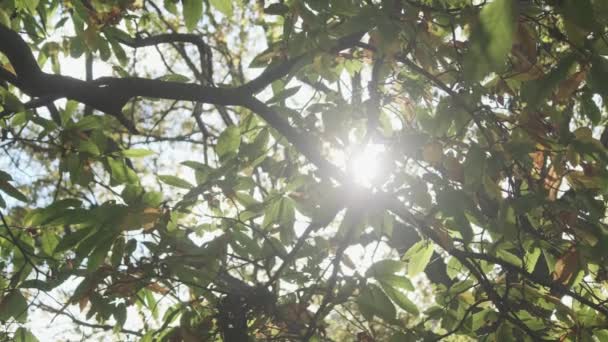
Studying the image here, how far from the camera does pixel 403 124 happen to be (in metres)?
2.11

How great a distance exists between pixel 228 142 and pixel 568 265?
46.3 inches

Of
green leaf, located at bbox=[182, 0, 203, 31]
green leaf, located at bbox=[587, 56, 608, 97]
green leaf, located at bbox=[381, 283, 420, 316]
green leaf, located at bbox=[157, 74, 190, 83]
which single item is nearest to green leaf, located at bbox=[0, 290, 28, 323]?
green leaf, located at bbox=[157, 74, 190, 83]

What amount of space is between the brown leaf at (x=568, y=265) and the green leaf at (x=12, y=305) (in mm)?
1826

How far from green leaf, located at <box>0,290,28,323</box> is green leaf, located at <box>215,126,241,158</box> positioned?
0.88m

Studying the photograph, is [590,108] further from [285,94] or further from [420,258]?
[285,94]

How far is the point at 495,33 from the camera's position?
76 cm

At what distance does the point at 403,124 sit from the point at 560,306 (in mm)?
872

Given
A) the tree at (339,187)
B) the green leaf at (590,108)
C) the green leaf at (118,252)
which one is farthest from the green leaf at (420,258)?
the green leaf at (118,252)

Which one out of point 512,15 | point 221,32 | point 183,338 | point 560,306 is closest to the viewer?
point 512,15

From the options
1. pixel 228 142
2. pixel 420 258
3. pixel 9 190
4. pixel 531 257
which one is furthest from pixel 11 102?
pixel 531 257

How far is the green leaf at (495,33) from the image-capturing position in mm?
748

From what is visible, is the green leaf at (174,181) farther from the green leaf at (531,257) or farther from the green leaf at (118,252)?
the green leaf at (531,257)

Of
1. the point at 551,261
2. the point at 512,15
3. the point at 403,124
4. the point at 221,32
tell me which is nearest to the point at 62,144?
→ the point at 403,124

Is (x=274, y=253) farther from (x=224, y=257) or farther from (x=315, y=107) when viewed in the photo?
(x=315, y=107)
